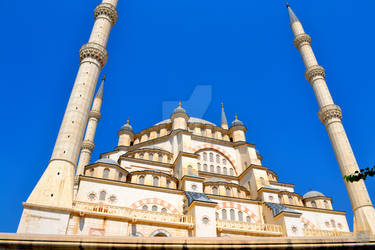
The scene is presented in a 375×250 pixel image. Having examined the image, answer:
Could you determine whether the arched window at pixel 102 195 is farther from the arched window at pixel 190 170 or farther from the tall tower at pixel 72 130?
the arched window at pixel 190 170

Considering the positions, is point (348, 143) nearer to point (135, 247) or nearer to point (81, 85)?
point (81, 85)

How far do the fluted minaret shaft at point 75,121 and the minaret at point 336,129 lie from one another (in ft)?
50.9

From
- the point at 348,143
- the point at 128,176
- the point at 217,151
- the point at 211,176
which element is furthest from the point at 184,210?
the point at 348,143

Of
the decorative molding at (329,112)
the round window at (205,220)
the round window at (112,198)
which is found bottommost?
the round window at (205,220)

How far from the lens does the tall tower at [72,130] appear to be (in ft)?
45.0

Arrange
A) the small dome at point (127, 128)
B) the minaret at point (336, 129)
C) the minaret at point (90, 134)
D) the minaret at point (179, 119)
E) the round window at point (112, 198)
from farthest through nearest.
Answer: the small dome at point (127, 128), the minaret at point (179, 119), the minaret at point (90, 134), the minaret at point (336, 129), the round window at point (112, 198)

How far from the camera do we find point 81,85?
18.7 meters

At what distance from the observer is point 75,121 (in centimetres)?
1705

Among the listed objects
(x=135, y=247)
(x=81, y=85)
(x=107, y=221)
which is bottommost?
(x=135, y=247)

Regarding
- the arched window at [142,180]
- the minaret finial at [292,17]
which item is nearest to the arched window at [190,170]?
the arched window at [142,180]

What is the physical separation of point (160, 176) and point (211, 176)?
6.07m

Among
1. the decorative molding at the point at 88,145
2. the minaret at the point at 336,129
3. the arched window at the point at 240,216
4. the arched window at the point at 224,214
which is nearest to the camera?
the minaret at the point at 336,129

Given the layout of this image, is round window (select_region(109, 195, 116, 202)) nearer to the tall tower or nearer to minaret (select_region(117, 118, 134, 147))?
the tall tower

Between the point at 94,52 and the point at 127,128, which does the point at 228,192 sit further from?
the point at 94,52
